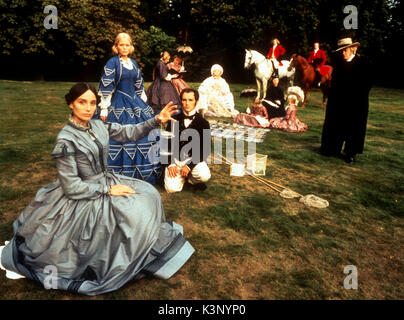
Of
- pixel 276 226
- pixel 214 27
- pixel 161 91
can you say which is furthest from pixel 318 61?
pixel 276 226

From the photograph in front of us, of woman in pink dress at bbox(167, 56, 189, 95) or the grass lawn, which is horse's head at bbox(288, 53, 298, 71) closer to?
woman in pink dress at bbox(167, 56, 189, 95)

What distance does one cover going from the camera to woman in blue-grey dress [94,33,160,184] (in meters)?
4.69

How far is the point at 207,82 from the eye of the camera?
1128cm

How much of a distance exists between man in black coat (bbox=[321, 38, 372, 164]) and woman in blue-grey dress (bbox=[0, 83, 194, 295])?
5183mm

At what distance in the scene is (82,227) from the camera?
8.74 feet

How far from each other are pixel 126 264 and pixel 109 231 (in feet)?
1.07

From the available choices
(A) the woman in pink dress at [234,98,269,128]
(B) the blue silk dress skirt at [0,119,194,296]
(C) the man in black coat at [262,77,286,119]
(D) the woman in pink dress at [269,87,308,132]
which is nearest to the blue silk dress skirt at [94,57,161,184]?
(B) the blue silk dress skirt at [0,119,194,296]

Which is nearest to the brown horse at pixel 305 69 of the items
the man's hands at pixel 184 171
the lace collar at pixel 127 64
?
the lace collar at pixel 127 64

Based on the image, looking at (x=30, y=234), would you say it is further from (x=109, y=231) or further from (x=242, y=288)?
(x=242, y=288)

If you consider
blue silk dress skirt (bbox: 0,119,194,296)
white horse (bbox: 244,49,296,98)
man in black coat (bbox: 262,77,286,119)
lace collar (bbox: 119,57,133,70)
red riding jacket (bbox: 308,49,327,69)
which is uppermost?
red riding jacket (bbox: 308,49,327,69)

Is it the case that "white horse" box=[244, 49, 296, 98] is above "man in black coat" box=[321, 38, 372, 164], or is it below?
above

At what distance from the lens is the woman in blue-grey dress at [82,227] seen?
2.63 m

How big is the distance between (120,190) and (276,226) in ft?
7.09

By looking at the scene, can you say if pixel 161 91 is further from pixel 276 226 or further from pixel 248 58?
pixel 248 58
